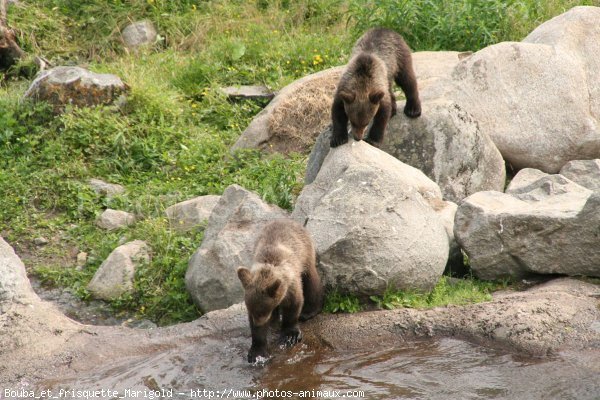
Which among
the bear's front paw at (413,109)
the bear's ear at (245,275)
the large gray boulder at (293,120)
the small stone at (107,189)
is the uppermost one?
the bear's ear at (245,275)

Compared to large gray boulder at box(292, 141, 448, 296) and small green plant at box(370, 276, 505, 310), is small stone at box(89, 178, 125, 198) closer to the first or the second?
large gray boulder at box(292, 141, 448, 296)

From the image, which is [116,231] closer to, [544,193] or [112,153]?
A: [112,153]

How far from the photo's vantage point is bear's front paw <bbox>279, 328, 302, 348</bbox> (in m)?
7.53

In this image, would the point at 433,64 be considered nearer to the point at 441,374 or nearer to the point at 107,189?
the point at 107,189

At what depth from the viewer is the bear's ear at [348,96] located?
9.55m

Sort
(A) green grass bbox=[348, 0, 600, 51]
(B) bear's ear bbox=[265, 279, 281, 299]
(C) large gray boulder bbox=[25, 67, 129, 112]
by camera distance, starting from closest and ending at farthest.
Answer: (B) bear's ear bbox=[265, 279, 281, 299] < (C) large gray boulder bbox=[25, 67, 129, 112] < (A) green grass bbox=[348, 0, 600, 51]

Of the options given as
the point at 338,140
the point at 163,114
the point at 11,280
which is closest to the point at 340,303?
the point at 338,140

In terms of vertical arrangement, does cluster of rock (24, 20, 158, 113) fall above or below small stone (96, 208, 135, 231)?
above

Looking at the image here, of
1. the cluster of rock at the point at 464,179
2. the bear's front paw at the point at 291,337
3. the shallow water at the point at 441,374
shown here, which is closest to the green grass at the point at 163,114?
the cluster of rock at the point at 464,179

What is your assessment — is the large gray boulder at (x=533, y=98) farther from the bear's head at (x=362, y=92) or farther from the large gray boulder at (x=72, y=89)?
the large gray boulder at (x=72, y=89)

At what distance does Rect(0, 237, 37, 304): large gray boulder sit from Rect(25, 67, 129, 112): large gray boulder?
15.6 ft

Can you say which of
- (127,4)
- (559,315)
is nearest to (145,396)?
(559,315)

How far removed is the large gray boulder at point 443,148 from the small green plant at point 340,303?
2.44 meters

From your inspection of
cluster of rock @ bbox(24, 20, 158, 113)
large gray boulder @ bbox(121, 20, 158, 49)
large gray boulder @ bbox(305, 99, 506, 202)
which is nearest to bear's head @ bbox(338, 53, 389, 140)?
large gray boulder @ bbox(305, 99, 506, 202)
